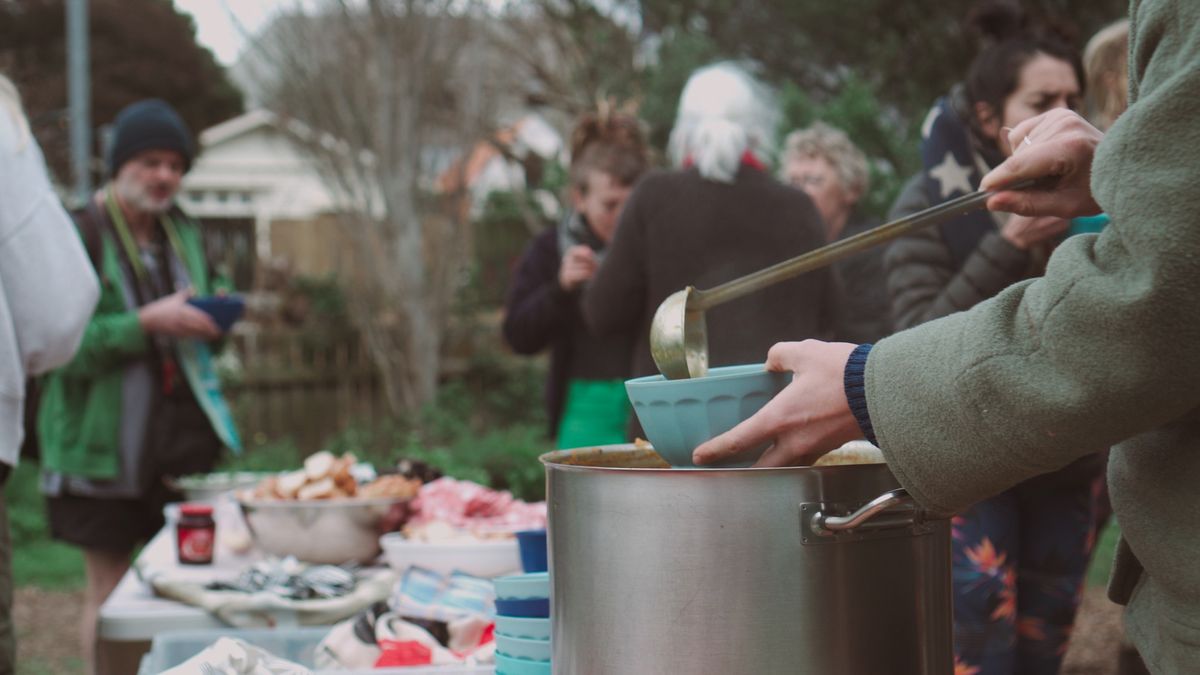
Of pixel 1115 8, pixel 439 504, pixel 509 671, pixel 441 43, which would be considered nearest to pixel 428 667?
pixel 509 671

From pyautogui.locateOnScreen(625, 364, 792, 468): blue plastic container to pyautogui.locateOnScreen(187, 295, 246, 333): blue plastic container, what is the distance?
8.24 feet

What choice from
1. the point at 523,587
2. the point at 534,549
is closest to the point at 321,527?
the point at 534,549

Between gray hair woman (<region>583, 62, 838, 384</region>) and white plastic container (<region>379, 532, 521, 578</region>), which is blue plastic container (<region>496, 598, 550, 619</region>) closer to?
white plastic container (<region>379, 532, 521, 578</region>)

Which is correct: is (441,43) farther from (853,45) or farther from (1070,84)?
(1070,84)

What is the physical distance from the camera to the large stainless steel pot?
112 centimetres

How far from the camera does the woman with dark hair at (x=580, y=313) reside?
3602 mm

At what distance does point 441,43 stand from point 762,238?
531 cm

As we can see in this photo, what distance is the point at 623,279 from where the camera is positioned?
123 inches

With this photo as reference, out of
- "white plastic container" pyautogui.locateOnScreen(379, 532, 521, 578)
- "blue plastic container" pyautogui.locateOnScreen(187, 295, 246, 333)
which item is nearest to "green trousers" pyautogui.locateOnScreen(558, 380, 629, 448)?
"blue plastic container" pyautogui.locateOnScreen(187, 295, 246, 333)

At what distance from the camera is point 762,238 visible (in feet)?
9.87

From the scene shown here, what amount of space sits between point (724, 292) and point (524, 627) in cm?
44

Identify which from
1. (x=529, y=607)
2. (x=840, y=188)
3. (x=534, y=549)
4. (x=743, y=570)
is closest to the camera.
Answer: (x=743, y=570)

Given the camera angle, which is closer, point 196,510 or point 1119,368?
point 1119,368

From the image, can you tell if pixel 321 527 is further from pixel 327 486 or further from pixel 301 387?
pixel 301 387
